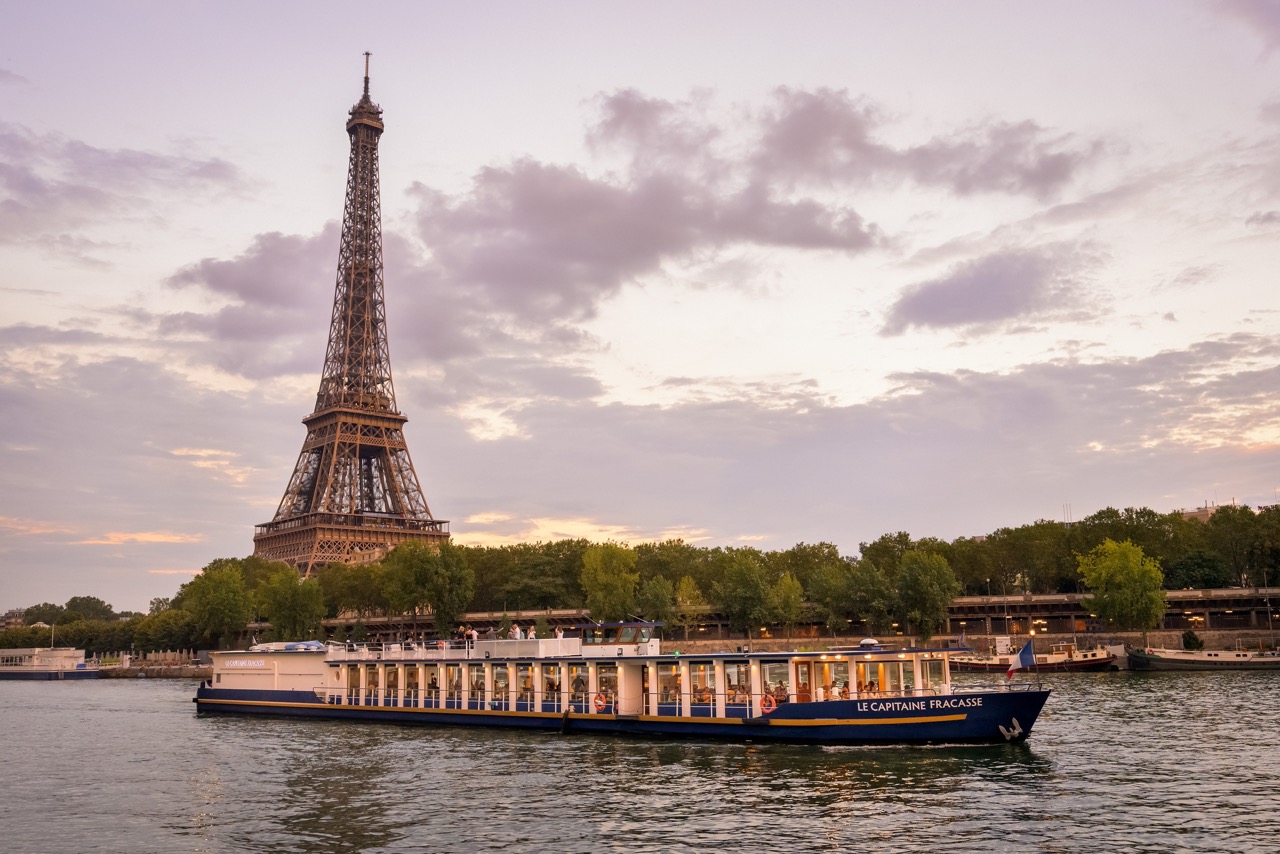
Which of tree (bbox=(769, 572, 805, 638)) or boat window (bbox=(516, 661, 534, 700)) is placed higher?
tree (bbox=(769, 572, 805, 638))

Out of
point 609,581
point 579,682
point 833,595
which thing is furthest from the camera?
point 609,581

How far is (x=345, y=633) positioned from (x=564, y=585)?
3265 cm

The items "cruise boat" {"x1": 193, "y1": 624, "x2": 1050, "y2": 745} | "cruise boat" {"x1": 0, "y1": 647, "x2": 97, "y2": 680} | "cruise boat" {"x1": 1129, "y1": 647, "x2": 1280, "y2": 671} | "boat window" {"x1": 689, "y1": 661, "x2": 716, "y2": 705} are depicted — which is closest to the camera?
"cruise boat" {"x1": 193, "y1": 624, "x2": 1050, "y2": 745}

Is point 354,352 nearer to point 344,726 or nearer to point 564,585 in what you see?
point 564,585

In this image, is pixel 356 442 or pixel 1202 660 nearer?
pixel 1202 660

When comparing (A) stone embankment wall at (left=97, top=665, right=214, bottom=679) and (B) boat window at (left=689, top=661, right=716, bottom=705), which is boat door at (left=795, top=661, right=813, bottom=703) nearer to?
(B) boat window at (left=689, top=661, right=716, bottom=705)

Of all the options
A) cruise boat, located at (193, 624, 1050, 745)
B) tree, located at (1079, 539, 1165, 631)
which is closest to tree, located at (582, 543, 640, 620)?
tree, located at (1079, 539, 1165, 631)

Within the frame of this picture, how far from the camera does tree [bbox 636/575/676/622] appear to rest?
130663 mm

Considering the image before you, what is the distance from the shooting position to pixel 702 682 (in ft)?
162

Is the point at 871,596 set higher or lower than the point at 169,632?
higher

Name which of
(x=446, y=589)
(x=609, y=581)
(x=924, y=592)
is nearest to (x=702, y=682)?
(x=924, y=592)

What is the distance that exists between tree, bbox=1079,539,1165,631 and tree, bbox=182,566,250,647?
10951 centimetres

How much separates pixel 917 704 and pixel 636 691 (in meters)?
14.0

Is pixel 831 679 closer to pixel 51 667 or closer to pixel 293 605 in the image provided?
pixel 293 605
